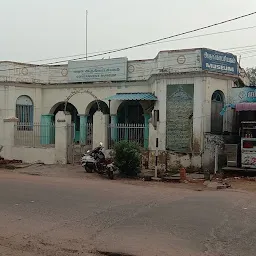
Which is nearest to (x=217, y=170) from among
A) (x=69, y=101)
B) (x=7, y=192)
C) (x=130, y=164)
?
(x=130, y=164)

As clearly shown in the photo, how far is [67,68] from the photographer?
22703mm

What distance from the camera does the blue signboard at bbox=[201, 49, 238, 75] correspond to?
1680cm

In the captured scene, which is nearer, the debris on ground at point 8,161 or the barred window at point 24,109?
the debris on ground at point 8,161

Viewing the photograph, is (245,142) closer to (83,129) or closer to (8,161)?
(83,129)

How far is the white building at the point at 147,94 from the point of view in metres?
16.7

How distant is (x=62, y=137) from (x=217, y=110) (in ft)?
22.7

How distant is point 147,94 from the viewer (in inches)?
734

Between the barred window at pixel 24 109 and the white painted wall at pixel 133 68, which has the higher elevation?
the white painted wall at pixel 133 68

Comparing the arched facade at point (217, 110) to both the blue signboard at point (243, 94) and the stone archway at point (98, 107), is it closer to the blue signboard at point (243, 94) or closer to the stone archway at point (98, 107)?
the blue signboard at point (243, 94)

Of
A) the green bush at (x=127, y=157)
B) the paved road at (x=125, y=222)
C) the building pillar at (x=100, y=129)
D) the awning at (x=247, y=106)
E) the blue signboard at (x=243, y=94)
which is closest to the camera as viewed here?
the paved road at (x=125, y=222)

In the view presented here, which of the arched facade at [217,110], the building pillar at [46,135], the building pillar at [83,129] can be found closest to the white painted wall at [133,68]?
the arched facade at [217,110]

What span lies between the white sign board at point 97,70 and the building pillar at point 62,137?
4207 mm

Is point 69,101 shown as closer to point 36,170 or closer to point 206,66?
point 36,170

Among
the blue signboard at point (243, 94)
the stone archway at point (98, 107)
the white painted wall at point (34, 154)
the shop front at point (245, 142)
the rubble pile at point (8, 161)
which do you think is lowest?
the rubble pile at point (8, 161)
